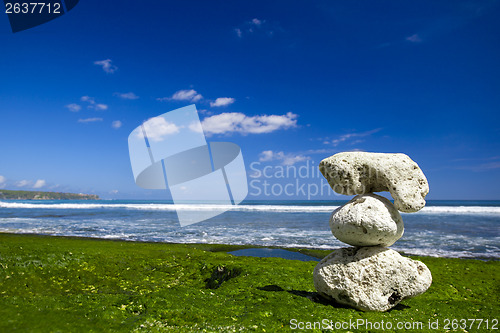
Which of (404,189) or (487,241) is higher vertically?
(404,189)

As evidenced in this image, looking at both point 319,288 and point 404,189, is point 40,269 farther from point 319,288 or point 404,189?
point 404,189

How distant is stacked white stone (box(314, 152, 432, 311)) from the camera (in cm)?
737

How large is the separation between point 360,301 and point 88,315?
6268 mm

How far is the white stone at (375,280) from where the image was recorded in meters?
7.35

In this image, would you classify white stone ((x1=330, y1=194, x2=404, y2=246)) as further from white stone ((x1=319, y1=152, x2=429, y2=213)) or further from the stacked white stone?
white stone ((x1=319, y1=152, x2=429, y2=213))

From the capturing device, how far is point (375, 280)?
24.2 ft

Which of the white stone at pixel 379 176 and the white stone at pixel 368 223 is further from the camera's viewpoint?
the white stone at pixel 379 176

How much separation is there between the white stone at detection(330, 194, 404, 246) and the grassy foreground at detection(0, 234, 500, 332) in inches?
70.5

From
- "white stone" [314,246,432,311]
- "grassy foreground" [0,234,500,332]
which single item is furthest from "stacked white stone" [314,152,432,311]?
"grassy foreground" [0,234,500,332]

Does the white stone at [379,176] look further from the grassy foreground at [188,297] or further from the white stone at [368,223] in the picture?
the grassy foreground at [188,297]

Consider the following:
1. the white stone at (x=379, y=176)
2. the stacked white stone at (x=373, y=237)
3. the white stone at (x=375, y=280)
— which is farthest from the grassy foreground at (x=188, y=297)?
the white stone at (x=379, y=176)

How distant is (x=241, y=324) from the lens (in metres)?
6.14

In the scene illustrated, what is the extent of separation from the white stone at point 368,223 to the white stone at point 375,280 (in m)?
0.46

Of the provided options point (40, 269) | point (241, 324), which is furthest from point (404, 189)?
point (40, 269)
